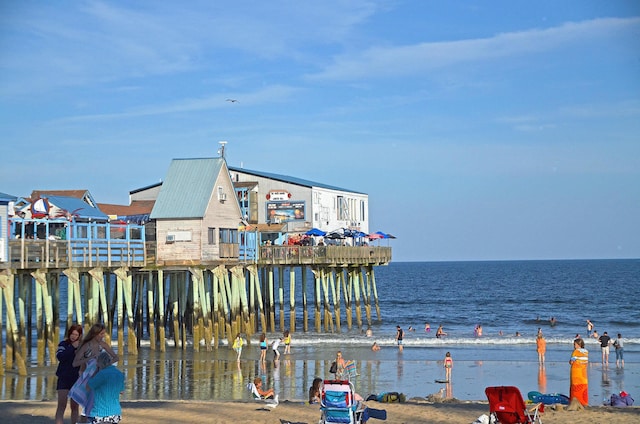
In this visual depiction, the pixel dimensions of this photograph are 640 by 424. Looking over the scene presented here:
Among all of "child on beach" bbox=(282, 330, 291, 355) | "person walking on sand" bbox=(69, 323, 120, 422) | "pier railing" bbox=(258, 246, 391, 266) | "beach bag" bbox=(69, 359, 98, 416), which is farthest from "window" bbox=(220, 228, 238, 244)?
"beach bag" bbox=(69, 359, 98, 416)

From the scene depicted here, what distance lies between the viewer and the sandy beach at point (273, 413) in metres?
15.4

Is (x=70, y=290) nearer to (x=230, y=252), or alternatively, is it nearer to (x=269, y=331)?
(x=230, y=252)

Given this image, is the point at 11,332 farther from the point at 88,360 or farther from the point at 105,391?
the point at 105,391

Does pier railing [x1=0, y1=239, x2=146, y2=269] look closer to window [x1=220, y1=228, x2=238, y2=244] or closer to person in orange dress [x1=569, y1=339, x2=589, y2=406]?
window [x1=220, y1=228, x2=238, y2=244]

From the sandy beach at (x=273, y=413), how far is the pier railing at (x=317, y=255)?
20601 mm

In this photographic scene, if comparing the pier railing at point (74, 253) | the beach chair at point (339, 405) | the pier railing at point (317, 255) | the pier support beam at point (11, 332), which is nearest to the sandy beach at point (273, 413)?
the beach chair at point (339, 405)

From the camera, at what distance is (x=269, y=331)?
133ft

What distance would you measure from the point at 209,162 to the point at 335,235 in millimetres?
10067

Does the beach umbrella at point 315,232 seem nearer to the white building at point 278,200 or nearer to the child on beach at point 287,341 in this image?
the white building at point 278,200

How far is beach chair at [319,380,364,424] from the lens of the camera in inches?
536

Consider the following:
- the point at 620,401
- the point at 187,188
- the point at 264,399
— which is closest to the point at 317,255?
the point at 187,188

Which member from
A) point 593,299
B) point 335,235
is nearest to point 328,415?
point 335,235

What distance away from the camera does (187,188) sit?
34469 millimetres

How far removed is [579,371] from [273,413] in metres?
5.92
